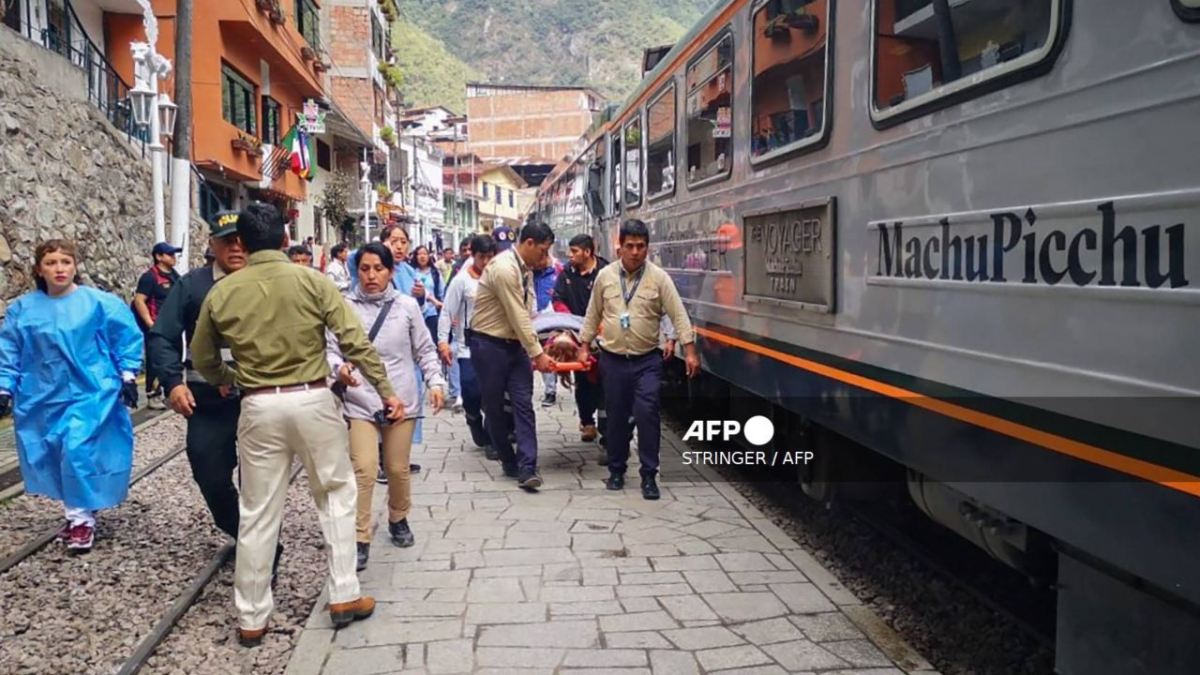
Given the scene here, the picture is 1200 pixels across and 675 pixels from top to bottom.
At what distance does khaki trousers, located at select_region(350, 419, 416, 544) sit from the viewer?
4.41 metres

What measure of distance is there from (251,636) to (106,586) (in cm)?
125

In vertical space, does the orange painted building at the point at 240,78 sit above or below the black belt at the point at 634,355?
above

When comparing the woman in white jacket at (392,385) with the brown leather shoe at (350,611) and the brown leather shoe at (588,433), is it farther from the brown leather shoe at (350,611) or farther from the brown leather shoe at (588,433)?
the brown leather shoe at (588,433)

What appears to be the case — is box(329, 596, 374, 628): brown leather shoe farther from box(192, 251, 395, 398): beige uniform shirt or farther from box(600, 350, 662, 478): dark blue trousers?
box(600, 350, 662, 478): dark blue trousers

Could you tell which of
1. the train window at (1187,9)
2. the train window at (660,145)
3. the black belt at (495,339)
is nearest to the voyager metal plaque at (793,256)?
the black belt at (495,339)

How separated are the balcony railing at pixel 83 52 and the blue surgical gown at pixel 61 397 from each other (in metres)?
9.74

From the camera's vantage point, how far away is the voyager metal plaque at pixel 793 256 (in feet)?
13.2

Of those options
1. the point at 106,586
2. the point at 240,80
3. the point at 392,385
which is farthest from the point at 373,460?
the point at 240,80

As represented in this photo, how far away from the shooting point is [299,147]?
67.4 ft

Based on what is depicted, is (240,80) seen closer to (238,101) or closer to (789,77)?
(238,101)

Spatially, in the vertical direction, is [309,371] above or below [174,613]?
above

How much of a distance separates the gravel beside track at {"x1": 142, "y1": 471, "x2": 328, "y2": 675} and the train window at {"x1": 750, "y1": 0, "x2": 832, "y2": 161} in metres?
3.19

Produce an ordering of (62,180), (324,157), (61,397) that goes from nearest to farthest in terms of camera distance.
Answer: (61,397)
(62,180)
(324,157)

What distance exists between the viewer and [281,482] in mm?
3682
